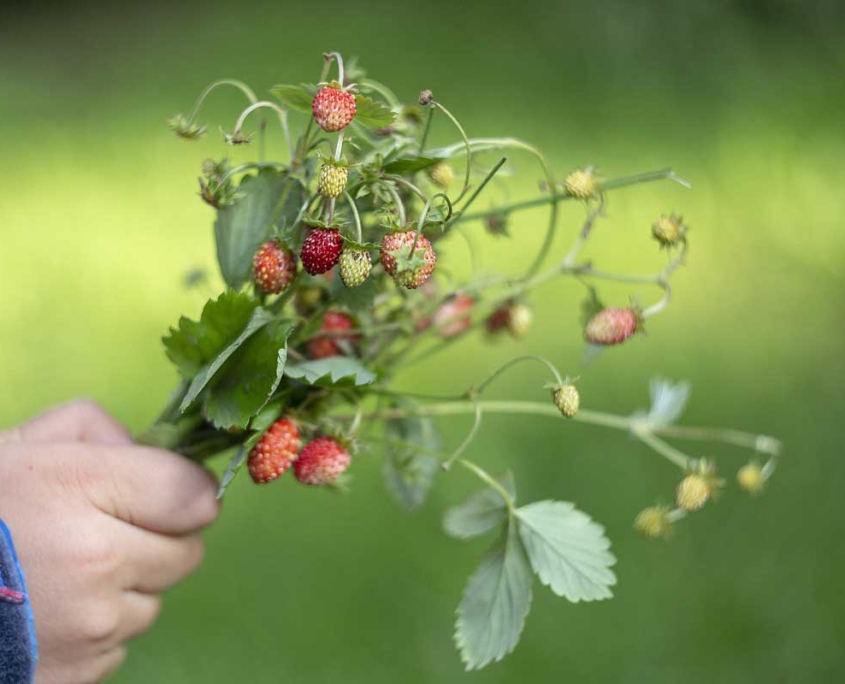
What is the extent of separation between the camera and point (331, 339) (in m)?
0.71

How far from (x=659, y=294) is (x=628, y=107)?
0.66m

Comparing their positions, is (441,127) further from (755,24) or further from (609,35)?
(755,24)

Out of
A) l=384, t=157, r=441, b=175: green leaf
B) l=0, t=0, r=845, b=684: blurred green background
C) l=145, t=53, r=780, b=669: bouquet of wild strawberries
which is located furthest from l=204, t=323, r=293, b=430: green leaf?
l=0, t=0, r=845, b=684: blurred green background

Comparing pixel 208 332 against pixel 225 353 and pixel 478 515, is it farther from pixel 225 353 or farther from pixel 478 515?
pixel 478 515

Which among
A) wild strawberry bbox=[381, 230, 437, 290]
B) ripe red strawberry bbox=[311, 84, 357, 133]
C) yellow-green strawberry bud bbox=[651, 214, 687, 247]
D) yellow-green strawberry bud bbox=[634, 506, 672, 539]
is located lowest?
yellow-green strawberry bud bbox=[634, 506, 672, 539]

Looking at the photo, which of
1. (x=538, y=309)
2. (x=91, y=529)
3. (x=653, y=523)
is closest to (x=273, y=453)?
(x=91, y=529)

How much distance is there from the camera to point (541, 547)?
2.14 ft

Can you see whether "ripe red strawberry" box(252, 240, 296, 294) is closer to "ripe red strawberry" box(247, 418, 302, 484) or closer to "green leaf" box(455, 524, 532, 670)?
"ripe red strawberry" box(247, 418, 302, 484)

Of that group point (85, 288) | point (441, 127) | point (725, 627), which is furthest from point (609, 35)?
point (725, 627)

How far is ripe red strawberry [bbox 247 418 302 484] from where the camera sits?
62 centimetres

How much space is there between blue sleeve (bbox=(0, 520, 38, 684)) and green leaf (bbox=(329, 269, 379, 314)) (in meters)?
0.23

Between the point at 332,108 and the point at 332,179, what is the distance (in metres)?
0.03

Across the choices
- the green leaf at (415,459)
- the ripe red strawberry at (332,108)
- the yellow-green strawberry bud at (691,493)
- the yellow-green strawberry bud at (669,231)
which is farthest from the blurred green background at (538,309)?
the ripe red strawberry at (332,108)

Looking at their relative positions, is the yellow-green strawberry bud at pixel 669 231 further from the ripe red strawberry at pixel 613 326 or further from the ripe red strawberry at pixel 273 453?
the ripe red strawberry at pixel 273 453
